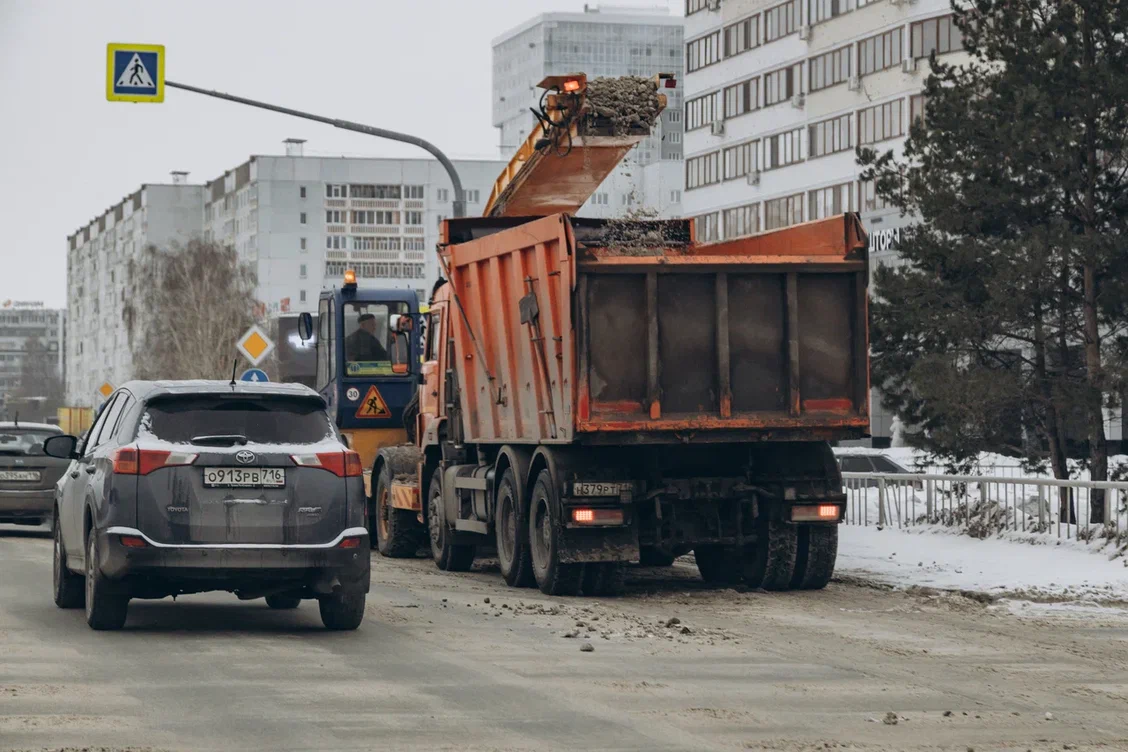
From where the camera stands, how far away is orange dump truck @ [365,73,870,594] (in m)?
15.9

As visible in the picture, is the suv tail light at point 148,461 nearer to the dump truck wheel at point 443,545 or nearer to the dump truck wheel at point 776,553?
the dump truck wheel at point 776,553

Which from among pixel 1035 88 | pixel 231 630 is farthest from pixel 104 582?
pixel 1035 88

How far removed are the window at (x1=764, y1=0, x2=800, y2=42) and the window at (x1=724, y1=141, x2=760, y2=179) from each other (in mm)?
4052

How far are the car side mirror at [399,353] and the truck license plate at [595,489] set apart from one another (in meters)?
7.19

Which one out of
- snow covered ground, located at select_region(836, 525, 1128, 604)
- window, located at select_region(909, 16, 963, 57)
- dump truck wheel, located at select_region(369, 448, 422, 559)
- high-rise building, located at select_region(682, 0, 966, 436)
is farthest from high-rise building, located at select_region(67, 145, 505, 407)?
snow covered ground, located at select_region(836, 525, 1128, 604)

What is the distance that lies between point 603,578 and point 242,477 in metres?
4.91

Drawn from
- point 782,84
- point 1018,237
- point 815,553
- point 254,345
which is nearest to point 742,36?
point 782,84

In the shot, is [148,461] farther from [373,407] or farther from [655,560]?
[373,407]

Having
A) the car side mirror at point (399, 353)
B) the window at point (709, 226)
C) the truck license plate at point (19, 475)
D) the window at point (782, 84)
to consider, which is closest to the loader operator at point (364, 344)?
the car side mirror at point (399, 353)

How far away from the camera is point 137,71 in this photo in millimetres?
26531

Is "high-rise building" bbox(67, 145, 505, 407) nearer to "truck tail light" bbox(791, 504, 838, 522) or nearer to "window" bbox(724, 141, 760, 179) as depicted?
"window" bbox(724, 141, 760, 179)

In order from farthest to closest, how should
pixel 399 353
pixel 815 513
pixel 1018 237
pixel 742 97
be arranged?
pixel 742 97 < pixel 1018 237 < pixel 399 353 < pixel 815 513

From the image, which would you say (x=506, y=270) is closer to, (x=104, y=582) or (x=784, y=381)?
(x=784, y=381)

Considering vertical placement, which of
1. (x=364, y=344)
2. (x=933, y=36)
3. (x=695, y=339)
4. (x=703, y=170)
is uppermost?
(x=933, y=36)
